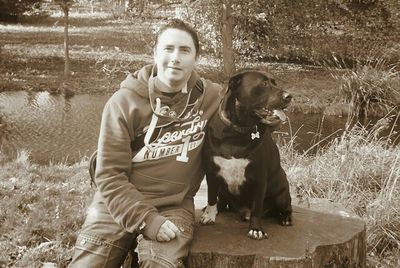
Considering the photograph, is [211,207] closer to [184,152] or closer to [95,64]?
[184,152]

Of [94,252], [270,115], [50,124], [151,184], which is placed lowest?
[50,124]

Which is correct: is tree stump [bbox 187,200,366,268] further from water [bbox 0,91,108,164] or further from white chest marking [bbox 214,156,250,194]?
water [bbox 0,91,108,164]

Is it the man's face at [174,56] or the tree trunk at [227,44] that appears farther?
the tree trunk at [227,44]

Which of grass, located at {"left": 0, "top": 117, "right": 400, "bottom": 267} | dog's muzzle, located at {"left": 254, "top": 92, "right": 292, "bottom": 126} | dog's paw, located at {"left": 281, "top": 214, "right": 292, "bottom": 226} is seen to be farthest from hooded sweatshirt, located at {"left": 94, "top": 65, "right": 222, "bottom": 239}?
grass, located at {"left": 0, "top": 117, "right": 400, "bottom": 267}

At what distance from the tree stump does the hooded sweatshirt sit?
0.28 metres

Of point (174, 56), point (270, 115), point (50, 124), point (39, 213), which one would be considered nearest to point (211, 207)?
point (270, 115)

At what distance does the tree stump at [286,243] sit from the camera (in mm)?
2916

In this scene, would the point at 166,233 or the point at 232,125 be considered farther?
the point at 232,125

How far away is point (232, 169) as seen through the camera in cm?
303

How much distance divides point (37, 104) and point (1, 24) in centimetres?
1203

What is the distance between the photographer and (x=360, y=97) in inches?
417

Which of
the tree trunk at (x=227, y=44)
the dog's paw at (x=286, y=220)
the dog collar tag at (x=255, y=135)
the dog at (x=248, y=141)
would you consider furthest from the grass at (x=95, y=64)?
the dog collar tag at (x=255, y=135)

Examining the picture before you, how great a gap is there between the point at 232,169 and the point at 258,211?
29 centimetres

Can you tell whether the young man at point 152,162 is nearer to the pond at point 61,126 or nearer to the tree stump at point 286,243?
the tree stump at point 286,243
